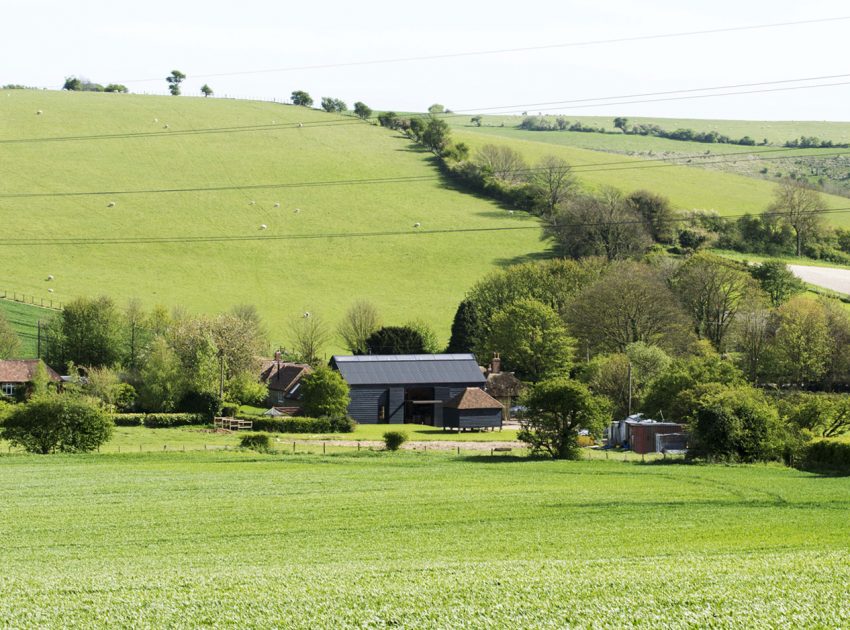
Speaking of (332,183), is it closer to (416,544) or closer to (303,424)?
(303,424)

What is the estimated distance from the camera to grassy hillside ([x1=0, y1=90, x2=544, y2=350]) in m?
113

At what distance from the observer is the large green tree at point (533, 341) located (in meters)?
91.6

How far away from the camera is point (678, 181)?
6191 inches

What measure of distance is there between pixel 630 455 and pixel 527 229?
79.9 metres

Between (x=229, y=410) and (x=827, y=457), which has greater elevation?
(x=827, y=457)

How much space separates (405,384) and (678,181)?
8648cm

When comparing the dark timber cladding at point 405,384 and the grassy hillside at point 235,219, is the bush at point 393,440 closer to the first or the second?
the dark timber cladding at point 405,384

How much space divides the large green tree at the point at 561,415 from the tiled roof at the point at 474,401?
24.2 m

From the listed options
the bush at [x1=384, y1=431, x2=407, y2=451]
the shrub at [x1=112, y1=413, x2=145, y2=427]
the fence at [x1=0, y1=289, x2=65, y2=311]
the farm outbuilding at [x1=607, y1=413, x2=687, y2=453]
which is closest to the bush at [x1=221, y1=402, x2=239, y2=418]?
the shrub at [x1=112, y1=413, x2=145, y2=427]

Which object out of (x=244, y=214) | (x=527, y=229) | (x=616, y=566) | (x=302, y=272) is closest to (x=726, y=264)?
(x=527, y=229)

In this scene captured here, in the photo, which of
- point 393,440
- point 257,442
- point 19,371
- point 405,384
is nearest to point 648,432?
point 393,440

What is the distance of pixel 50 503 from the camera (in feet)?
116

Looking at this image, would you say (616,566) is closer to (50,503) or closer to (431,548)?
(431,548)

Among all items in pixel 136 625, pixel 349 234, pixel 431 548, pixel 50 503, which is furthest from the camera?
pixel 349 234
